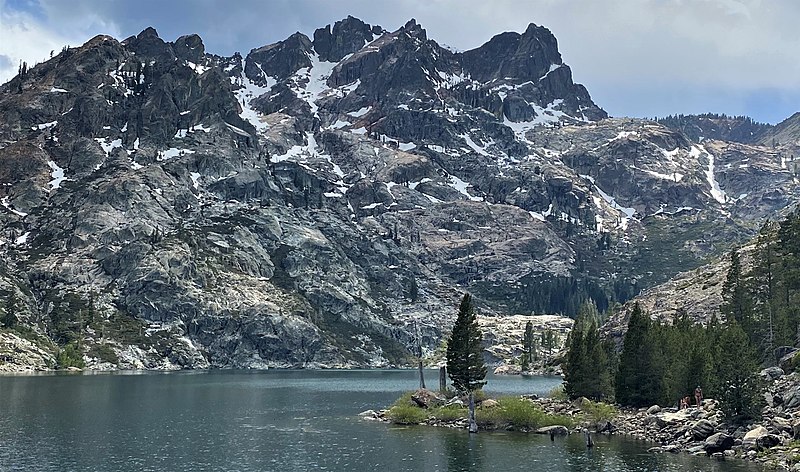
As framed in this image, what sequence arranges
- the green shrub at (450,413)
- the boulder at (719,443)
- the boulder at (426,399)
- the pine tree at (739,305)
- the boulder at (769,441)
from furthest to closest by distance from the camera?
1. the pine tree at (739,305)
2. the boulder at (426,399)
3. the green shrub at (450,413)
4. the boulder at (719,443)
5. the boulder at (769,441)

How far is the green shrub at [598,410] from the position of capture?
9556 centimetres

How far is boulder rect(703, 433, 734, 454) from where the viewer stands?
244 ft

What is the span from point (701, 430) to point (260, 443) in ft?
165

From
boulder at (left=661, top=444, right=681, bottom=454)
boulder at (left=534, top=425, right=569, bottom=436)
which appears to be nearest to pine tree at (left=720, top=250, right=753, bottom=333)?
boulder at (left=534, top=425, right=569, bottom=436)

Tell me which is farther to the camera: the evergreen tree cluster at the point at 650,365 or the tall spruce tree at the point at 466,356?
the tall spruce tree at the point at 466,356

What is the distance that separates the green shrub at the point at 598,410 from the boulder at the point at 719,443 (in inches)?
801

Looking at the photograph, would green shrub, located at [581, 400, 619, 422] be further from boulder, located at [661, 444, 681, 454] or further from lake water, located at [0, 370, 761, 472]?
boulder, located at [661, 444, 681, 454]

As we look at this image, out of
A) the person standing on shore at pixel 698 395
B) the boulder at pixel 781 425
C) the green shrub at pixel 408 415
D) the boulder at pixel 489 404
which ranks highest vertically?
the person standing on shore at pixel 698 395

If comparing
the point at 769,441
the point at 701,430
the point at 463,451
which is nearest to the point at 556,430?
the point at 463,451

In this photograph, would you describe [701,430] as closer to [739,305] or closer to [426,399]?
[426,399]

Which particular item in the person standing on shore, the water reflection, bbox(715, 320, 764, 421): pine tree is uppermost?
bbox(715, 320, 764, 421): pine tree

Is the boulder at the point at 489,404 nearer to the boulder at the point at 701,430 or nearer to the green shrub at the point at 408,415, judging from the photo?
the green shrub at the point at 408,415

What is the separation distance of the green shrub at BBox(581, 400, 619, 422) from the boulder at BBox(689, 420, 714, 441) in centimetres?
1550

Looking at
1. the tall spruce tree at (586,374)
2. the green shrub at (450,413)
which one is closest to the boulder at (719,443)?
the tall spruce tree at (586,374)
